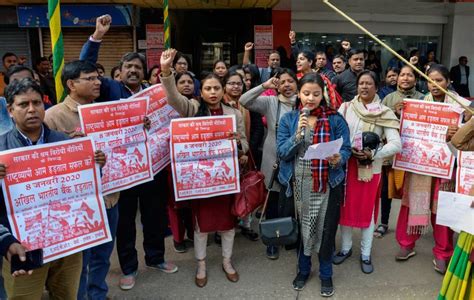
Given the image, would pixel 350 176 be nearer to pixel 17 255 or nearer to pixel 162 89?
pixel 162 89

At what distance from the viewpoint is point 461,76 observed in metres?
11.7

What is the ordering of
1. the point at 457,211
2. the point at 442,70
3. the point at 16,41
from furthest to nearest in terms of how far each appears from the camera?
the point at 16,41 → the point at 442,70 → the point at 457,211

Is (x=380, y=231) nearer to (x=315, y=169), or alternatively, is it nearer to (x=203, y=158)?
(x=315, y=169)

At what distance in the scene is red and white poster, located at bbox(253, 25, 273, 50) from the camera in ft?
33.8

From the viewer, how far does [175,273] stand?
3666 millimetres

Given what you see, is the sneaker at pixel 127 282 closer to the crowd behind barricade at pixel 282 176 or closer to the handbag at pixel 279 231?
the crowd behind barricade at pixel 282 176

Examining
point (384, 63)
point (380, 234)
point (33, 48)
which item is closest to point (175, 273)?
point (380, 234)

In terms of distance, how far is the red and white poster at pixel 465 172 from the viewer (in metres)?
3.20

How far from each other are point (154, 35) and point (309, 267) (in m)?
7.76

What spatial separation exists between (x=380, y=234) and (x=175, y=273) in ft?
7.31

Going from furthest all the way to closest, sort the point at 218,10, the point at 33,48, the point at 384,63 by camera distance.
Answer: the point at 384,63
the point at 218,10
the point at 33,48

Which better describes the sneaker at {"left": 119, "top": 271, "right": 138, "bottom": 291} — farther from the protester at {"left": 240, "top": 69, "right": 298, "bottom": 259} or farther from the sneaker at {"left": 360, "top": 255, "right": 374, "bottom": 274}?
the sneaker at {"left": 360, "top": 255, "right": 374, "bottom": 274}

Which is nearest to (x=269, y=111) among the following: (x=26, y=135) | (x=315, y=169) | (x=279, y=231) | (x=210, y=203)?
(x=315, y=169)

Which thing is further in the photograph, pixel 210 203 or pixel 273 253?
pixel 273 253
